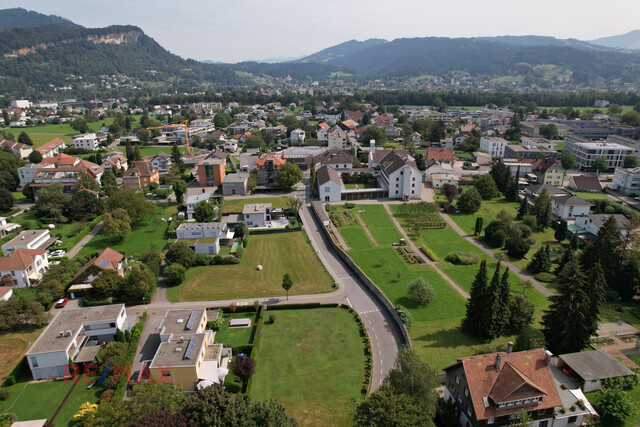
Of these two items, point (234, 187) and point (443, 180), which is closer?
point (234, 187)

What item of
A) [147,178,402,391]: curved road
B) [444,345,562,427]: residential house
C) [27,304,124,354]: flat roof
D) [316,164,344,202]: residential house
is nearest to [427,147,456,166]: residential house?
[316,164,344,202]: residential house

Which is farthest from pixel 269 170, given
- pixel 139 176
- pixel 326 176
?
pixel 139 176

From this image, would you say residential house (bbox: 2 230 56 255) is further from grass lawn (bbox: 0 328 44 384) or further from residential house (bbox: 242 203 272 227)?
residential house (bbox: 242 203 272 227)

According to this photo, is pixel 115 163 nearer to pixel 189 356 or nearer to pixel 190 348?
pixel 190 348

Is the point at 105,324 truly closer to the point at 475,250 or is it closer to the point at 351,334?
the point at 351,334

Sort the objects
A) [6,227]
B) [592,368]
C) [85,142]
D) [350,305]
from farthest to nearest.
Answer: [85,142], [6,227], [350,305], [592,368]

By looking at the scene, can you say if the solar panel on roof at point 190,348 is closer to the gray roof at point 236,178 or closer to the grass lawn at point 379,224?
the grass lawn at point 379,224

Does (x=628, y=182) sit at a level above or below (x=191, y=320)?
below
